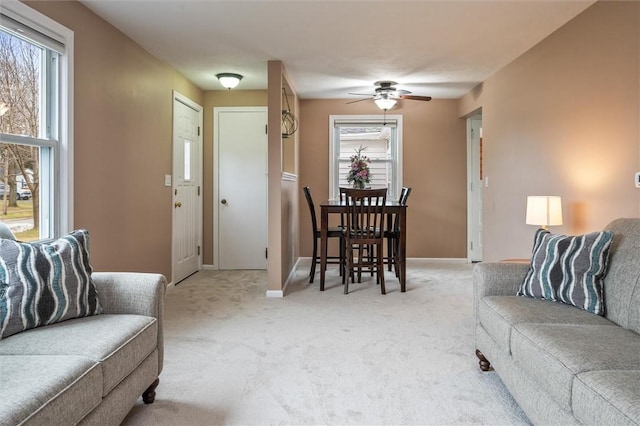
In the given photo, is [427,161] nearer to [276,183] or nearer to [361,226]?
[361,226]

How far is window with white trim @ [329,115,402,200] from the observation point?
Result: 6.01m

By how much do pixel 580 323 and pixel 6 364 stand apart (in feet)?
7.34

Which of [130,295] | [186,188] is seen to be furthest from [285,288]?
[130,295]

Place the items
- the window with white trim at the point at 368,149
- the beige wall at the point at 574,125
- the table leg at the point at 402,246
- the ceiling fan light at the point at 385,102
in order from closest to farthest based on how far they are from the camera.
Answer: the beige wall at the point at 574,125 < the table leg at the point at 402,246 < the ceiling fan light at the point at 385,102 < the window with white trim at the point at 368,149

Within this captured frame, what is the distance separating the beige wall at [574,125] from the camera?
261 cm

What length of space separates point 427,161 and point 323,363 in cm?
414

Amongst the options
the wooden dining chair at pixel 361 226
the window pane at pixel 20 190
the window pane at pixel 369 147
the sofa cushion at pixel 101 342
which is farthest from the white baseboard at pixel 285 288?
the sofa cushion at pixel 101 342

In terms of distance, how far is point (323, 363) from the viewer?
247 cm

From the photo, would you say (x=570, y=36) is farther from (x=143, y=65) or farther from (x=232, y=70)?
(x=143, y=65)

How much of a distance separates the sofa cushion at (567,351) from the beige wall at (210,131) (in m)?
4.32

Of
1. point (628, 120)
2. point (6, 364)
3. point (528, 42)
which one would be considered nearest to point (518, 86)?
point (528, 42)

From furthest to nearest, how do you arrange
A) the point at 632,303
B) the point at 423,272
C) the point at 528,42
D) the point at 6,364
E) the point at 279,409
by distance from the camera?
the point at 423,272 → the point at 528,42 → the point at 279,409 → the point at 632,303 → the point at 6,364

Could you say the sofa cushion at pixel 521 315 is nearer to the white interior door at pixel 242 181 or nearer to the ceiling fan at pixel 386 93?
the ceiling fan at pixel 386 93

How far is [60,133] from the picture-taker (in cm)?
263
